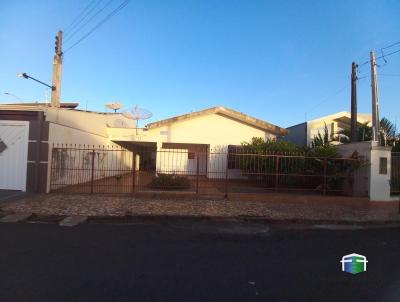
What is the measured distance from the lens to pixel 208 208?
1123 centimetres

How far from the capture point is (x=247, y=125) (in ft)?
68.2

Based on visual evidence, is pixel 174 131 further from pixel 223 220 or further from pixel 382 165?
pixel 223 220

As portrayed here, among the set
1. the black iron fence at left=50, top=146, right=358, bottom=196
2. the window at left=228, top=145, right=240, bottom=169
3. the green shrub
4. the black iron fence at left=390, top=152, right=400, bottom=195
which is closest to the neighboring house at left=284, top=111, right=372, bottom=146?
the window at left=228, top=145, right=240, bottom=169

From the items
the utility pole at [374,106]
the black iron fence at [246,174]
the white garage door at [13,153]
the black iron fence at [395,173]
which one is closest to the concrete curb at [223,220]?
the black iron fence at [246,174]

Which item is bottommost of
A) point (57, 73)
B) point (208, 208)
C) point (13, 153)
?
point (208, 208)

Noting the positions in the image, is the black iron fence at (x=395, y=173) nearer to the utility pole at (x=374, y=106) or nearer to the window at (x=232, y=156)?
the utility pole at (x=374, y=106)

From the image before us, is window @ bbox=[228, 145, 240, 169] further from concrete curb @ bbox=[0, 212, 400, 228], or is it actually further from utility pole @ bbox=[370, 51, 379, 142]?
concrete curb @ bbox=[0, 212, 400, 228]

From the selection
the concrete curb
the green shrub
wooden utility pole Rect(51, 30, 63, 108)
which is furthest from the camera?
wooden utility pole Rect(51, 30, 63, 108)

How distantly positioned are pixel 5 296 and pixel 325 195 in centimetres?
1236

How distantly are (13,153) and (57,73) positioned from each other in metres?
5.87

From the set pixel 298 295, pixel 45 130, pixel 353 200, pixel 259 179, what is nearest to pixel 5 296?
pixel 298 295

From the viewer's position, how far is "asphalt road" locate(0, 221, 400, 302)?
4312mm

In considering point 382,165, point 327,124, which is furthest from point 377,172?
point 327,124

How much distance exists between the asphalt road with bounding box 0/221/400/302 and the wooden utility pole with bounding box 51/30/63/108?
1033cm
